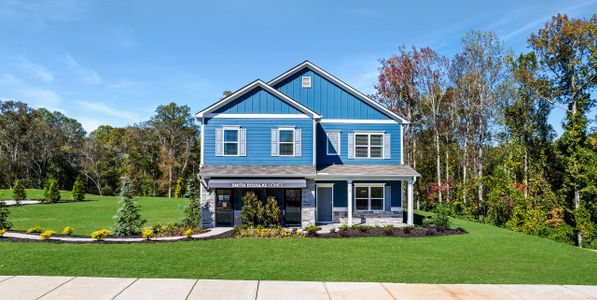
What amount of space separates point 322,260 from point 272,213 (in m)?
7.30

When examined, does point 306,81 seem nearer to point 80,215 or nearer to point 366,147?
point 366,147

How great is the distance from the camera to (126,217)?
16.6 m

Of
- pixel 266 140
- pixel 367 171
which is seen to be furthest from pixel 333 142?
pixel 266 140

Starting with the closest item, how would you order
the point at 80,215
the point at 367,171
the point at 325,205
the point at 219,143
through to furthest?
the point at 219,143 → the point at 367,171 → the point at 325,205 → the point at 80,215

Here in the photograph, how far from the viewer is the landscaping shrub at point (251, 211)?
1875 centimetres

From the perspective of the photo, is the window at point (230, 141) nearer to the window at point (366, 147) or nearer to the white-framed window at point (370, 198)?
the window at point (366, 147)

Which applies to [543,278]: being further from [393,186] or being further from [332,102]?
[332,102]

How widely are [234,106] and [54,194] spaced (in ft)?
66.6

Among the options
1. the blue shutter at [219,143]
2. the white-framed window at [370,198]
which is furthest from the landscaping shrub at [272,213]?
the white-framed window at [370,198]

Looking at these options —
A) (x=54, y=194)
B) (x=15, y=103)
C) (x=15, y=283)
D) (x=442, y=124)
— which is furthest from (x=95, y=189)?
(x=15, y=283)

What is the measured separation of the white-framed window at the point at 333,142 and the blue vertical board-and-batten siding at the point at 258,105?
2813mm

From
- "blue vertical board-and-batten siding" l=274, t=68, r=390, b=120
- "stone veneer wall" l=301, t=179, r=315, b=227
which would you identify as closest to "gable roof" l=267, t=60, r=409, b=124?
"blue vertical board-and-batten siding" l=274, t=68, r=390, b=120

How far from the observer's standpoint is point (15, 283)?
29.7ft

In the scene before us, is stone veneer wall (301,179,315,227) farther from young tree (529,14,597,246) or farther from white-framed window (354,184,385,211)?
young tree (529,14,597,246)
